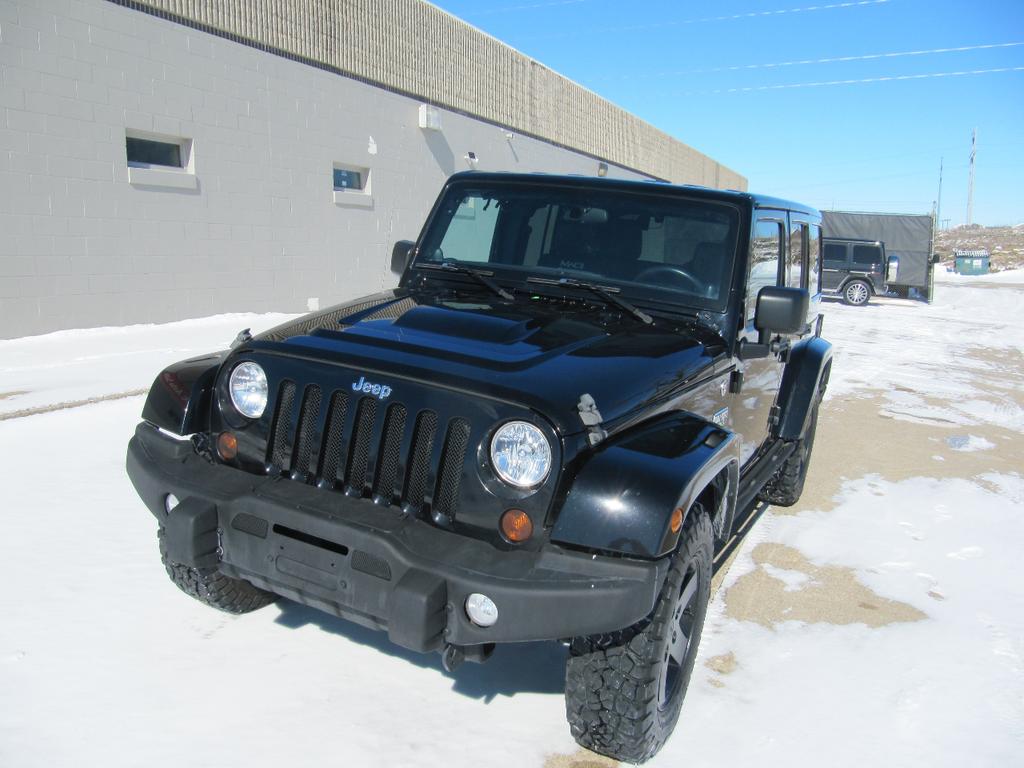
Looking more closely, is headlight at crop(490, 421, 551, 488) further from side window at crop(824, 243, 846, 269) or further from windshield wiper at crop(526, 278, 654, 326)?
side window at crop(824, 243, 846, 269)

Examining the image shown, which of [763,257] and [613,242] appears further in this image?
[763,257]

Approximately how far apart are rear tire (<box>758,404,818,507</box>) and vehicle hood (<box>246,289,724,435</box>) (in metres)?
2.06

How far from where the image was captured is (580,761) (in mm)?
2564

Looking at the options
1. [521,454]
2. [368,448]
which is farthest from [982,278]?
[368,448]

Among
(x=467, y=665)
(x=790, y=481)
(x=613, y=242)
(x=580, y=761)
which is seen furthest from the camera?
(x=790, y=481)

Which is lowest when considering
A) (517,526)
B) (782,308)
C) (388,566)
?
(388,566)

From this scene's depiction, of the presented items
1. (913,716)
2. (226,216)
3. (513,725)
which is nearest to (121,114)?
(226,216)

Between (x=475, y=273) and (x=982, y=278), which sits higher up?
(x=982, y=278)

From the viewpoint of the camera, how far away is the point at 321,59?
12398 millimetres

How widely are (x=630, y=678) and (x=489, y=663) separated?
85cm

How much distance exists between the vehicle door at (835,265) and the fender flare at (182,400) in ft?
74.7

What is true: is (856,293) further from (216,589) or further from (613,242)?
(216,589)

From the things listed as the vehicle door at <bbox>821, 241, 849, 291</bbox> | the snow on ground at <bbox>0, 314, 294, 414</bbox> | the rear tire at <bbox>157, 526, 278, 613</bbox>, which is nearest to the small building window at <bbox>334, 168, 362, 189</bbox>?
the snow on ground at <bbox>0, 314, 294, 414</bbox>

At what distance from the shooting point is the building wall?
332 inches
